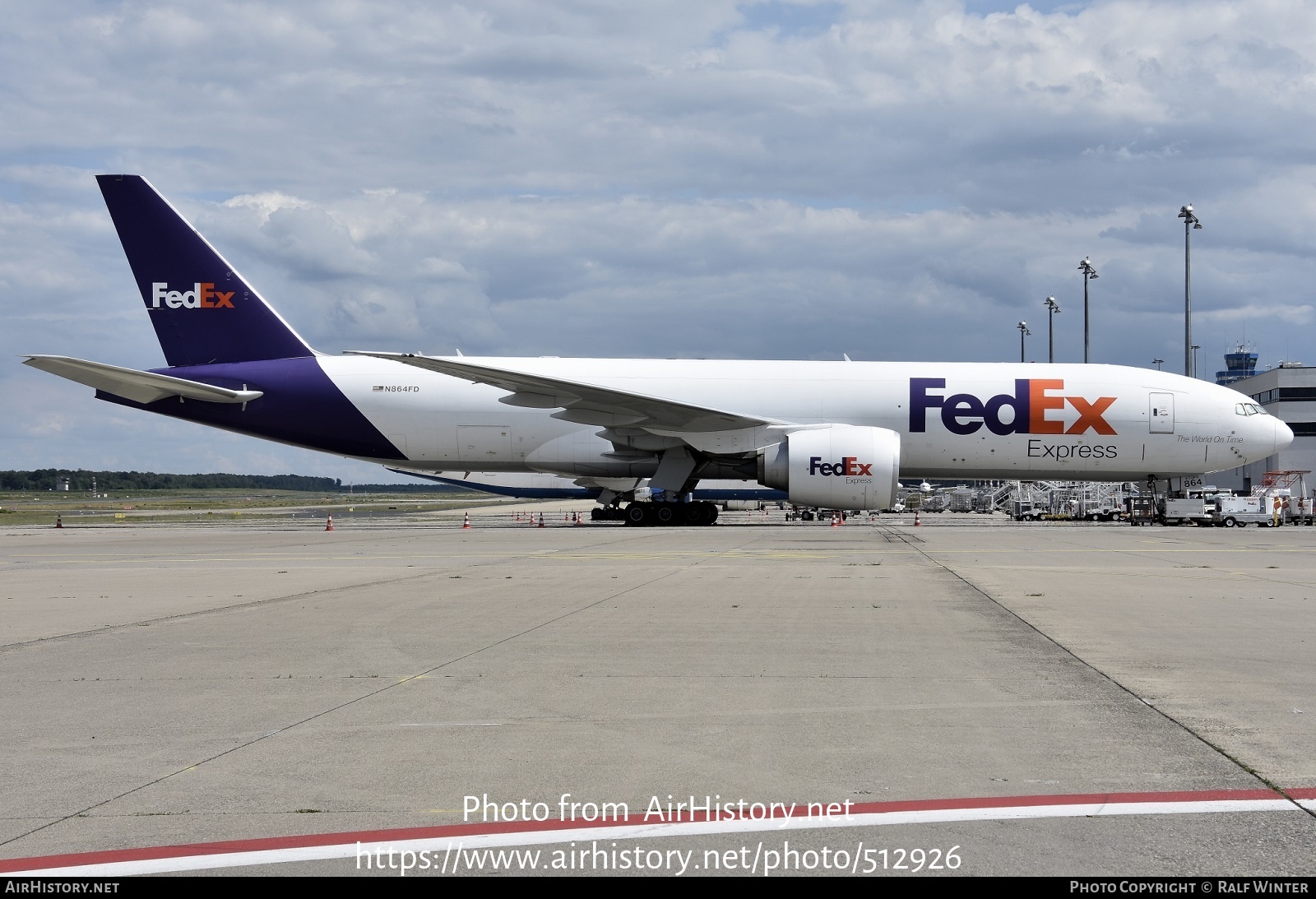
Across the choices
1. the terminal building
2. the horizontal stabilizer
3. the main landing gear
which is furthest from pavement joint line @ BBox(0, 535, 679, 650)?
the terminal building

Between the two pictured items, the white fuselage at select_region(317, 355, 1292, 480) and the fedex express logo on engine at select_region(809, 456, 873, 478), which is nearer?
the fedex express logo on engine at select_region(809, 456, 873, 478)

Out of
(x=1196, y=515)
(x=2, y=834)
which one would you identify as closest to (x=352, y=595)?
(x=2, y=834)

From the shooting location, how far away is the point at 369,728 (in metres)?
5.29

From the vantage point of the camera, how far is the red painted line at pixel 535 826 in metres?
3.49

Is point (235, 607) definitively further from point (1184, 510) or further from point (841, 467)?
point (1184, 510)

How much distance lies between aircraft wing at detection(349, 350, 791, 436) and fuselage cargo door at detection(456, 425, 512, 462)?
1.54m

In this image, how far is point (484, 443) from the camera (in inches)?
1122

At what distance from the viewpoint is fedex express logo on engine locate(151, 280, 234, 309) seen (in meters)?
28.6

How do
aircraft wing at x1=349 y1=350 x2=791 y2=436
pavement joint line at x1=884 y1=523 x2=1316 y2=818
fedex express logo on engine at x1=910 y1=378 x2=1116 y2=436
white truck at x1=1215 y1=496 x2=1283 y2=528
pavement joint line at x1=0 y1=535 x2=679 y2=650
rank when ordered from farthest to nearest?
white truck at x1=1215 y1=496 x2=1283 y2=528 → fedex express logo on engine at x1=910 y1=378 x2=1116 y2=436 → aircraft wing at x1=349 y1=350 x2=791 y2=436 → pavement joint line at x1=0 y1=535 x2=679 y2=650 → pavement joint line at x1=884 y1=523 x2=1316 y2=818

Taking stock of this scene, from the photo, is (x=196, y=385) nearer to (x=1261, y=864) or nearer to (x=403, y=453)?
(x=403, y=453)

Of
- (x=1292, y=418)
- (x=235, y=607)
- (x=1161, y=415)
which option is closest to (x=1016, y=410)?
(x=1161, y=415)

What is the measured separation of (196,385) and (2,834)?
25389 millimetres

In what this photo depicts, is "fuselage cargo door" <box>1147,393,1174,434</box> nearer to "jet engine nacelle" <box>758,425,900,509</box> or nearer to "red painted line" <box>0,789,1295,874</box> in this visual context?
"jet engine nacelle" <box>758,425,900,509</box>

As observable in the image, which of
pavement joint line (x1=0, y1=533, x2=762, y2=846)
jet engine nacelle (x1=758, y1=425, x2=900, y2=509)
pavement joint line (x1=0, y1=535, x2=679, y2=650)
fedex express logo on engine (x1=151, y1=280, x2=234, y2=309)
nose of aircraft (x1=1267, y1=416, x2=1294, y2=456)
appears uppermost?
fedex express logo on engine (x1=151, y1=280, x2=234, y2=309)
